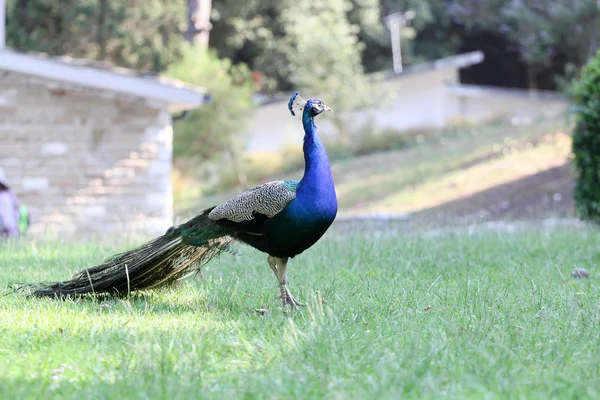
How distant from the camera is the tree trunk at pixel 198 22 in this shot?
2581cm

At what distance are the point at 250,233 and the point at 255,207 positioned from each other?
249 millimetres

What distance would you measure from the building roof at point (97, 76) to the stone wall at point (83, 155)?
273 mm

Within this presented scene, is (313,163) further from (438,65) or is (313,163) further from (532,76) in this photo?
(532,76)

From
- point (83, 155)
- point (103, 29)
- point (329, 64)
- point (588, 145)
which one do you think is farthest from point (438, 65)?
point (588, 145)

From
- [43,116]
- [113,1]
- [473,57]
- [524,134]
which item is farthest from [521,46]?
[43,116]

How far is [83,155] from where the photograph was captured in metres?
14.4

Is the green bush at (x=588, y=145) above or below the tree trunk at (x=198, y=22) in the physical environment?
below

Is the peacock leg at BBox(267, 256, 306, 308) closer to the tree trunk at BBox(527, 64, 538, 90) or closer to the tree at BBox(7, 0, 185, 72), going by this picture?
the tree at BBox(7, 0, 185, 72)

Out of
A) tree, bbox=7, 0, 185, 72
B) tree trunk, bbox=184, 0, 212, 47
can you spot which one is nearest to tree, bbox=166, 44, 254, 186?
tree trunk, bbox=184, 0, 212, 47

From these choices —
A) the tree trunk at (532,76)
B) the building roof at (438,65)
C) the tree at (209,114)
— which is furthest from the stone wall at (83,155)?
the tree trunk at (532,76)

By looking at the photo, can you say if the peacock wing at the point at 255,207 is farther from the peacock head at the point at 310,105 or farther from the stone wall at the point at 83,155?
Answer: the stone wall at the point at 83,155

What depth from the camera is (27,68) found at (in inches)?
542

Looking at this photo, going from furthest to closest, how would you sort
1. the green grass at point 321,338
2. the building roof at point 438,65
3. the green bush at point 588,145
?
1. the building roof at point 438,65
2. the green bush at point 588,145
3. the green grass at point 321,338

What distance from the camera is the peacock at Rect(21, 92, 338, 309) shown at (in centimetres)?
563
